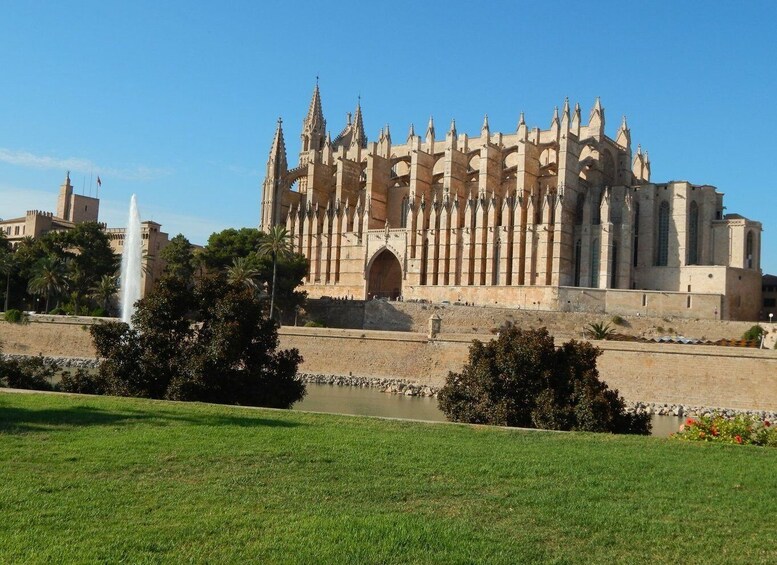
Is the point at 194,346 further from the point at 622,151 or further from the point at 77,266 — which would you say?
the point at 622,151

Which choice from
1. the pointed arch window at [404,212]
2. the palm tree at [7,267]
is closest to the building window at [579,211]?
the pointed arch window at [404,212]

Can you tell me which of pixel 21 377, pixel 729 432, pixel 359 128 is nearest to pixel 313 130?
pixel 359 128

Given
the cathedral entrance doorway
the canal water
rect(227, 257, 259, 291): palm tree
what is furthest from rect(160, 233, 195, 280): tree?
the canal water

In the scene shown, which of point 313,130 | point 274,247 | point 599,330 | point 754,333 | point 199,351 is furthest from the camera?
point 313,130

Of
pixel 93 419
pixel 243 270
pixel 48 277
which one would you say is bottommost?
pixel 93 419

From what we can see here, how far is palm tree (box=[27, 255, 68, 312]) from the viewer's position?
43.4 metres

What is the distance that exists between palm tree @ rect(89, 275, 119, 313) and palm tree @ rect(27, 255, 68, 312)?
1.78 metres

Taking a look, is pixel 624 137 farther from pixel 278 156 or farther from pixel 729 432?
pixel 729 432

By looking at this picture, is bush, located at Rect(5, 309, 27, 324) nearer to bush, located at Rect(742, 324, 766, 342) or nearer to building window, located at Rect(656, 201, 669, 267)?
bush, located at Rect(742, 324, 766, 342)

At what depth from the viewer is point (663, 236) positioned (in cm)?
4591

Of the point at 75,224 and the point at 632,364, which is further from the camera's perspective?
the point at 75,224

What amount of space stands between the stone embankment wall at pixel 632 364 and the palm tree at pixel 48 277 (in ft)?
54.5

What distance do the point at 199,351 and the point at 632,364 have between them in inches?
671

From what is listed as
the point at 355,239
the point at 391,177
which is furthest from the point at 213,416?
the point at 391,177
